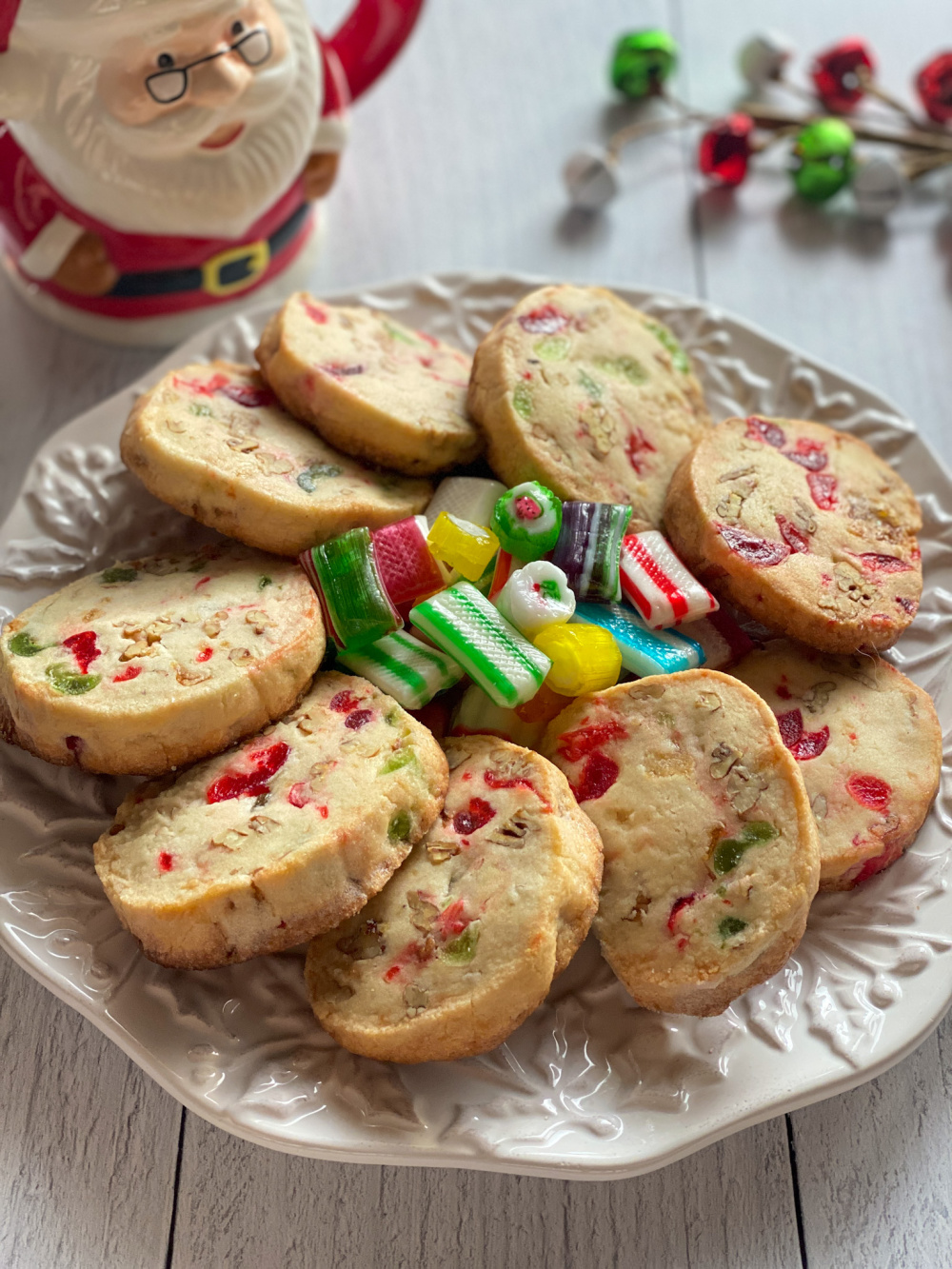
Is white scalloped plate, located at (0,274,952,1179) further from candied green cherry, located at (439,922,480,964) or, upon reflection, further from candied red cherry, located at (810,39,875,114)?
candied red cherry, located at (810,39,875,114)

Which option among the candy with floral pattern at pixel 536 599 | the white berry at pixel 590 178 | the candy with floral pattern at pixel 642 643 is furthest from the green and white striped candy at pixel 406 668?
the white berry at pixel 590 178

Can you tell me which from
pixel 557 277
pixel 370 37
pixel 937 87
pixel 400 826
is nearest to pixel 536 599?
pixel 400 826

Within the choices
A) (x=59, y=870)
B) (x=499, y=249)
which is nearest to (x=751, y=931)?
(x=59, y=870)

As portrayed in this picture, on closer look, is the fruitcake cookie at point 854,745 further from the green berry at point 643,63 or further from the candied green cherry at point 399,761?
the green berry at point 643,63

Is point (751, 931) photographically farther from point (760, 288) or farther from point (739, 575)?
point (760, 288)

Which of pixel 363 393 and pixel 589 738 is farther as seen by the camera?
pixel 363 393

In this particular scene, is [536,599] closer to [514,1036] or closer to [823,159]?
[514,1036]

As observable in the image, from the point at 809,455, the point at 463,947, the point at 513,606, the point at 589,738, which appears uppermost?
the point at 809,455
